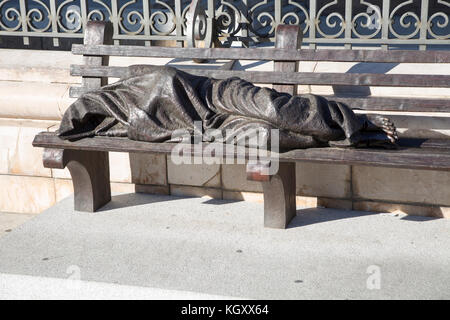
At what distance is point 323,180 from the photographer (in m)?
3.99

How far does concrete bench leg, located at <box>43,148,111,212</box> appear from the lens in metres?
3.88

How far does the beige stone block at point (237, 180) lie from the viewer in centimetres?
411

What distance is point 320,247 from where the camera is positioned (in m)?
3.44

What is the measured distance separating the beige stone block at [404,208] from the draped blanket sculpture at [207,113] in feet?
2.21

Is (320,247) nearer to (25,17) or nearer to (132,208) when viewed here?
(132,208)

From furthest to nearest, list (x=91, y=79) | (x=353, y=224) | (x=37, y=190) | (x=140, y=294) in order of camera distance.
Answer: (x=37, y=190) → (x=91, y=79) → (x=353, y=224) → (x=140, y=294)

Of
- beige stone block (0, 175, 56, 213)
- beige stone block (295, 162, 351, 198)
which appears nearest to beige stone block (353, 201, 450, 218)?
beige stone block (295, 162, 351, 198)

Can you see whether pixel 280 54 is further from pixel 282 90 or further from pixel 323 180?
pixel 323 180

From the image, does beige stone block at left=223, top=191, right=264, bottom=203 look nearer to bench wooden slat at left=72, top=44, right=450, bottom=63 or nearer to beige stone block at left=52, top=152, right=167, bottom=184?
beige stone block at left=52, top=152, right=167, bottom=184

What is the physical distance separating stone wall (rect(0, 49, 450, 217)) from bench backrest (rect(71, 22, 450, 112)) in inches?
9.1

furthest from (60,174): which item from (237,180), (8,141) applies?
(237,180)
